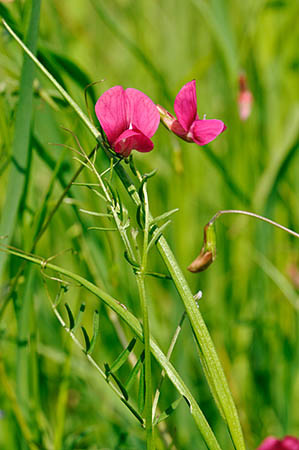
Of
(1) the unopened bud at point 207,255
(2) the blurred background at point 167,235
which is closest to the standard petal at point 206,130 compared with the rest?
(1) the unopened bud at point 207,255

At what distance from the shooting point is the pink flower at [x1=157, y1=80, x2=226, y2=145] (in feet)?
1.76

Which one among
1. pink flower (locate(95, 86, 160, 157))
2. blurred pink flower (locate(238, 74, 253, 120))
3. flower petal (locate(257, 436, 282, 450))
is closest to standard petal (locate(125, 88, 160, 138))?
pink flower (locate(95, 86, 160, 157))

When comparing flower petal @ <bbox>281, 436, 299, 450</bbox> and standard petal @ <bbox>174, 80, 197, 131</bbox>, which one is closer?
standard petal @ <bbox>174, 80, 197, 131</bbox>

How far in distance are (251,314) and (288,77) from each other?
78 cm

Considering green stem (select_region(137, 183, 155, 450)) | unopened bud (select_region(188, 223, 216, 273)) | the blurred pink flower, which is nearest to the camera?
green stem (select_region(137, 183, 155, 450))

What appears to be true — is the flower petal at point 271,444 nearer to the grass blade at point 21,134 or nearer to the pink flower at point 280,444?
the pink flower at point 280,444

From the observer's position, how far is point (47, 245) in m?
1.38

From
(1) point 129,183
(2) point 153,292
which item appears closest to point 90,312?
(2) point 153,292

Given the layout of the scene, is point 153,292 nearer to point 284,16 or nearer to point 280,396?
point 280,396

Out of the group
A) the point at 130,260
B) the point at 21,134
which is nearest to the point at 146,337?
the point at 130,260

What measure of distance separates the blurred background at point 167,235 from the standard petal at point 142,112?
0.65ft

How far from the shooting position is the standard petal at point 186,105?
519 millimetres

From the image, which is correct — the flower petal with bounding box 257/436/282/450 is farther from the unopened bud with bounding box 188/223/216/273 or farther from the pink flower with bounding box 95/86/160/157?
the pink flower with bounding box 95/86/160/157

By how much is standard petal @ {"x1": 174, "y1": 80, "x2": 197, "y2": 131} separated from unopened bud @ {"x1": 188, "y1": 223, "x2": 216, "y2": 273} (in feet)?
0.40
